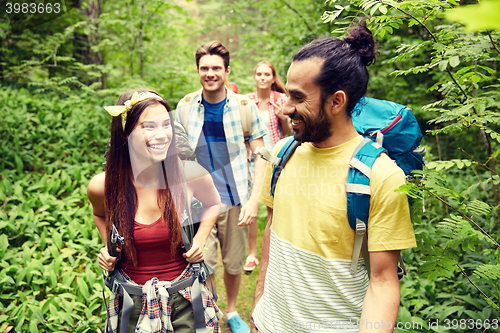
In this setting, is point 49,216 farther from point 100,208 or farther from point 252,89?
point 252,89

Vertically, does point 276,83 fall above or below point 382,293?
above

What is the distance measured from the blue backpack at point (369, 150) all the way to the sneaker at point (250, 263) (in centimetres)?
318

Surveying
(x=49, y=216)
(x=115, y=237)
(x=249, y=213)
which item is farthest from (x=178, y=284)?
(x=49, y=216)

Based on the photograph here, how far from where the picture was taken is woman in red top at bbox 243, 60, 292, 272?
490cm

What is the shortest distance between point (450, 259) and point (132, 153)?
1.89 meters

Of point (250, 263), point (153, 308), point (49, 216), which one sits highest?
point (153, 308)

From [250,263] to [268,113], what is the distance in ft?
7.08

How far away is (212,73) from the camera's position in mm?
→ 3520

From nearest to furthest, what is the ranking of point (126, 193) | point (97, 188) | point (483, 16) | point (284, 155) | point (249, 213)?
1. point (483, 16)
2. point (284, 155)
3. point (126, 193)
4. point (97, 188)
5. point (249, 213)

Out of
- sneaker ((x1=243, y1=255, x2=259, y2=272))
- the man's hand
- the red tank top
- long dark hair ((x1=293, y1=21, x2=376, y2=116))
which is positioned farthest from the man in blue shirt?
long dark hair ((x1=293, y1=21, x2=376, y2=116))

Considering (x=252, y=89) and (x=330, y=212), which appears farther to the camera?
(x=252, y=89)

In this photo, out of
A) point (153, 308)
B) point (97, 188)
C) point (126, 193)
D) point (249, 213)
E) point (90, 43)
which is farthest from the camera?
point (90, 43)

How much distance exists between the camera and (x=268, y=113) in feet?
16.5

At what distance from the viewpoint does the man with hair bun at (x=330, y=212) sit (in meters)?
1.47
